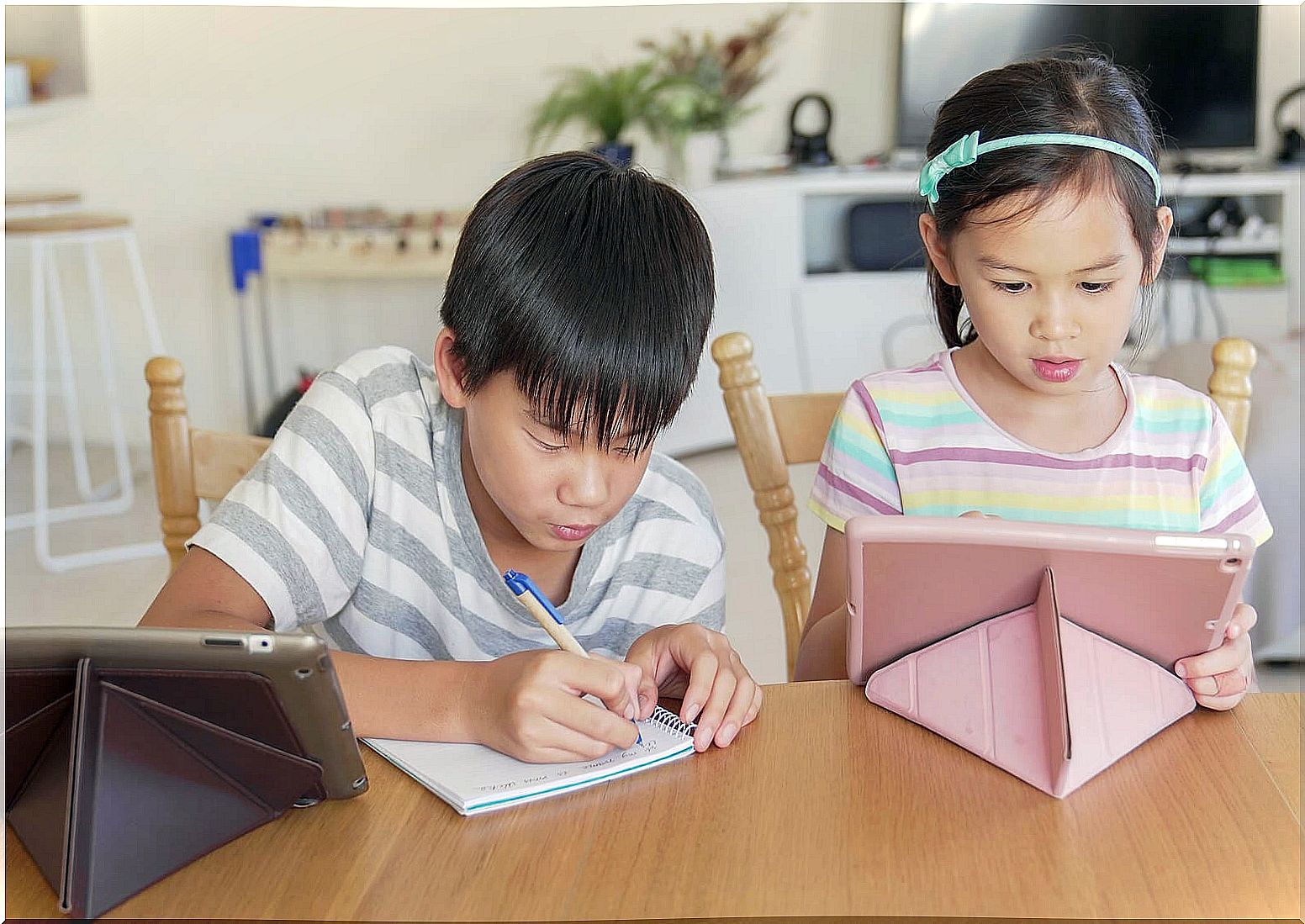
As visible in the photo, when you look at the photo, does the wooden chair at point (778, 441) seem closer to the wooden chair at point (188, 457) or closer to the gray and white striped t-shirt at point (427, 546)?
the gray and white striped t-shirt at point (427, 546)

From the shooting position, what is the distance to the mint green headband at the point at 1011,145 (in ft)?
3.33

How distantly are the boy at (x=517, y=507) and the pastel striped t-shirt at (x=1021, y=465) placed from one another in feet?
0.51

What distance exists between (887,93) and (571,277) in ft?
11.6

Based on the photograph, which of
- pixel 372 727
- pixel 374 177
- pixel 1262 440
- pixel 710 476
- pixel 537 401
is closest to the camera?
pixel 372 727

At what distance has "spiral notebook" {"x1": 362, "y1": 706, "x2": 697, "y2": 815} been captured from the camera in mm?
703

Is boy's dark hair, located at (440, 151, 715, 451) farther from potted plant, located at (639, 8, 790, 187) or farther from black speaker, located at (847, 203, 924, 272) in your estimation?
black speaker, located at (847, 203, 924, 272)

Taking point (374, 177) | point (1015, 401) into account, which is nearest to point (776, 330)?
point (374, 177)

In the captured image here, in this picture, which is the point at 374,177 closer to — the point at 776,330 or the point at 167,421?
the point at 776,330

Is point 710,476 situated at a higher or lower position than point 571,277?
lower

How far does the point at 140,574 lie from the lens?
2971mm

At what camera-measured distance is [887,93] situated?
4156 mm

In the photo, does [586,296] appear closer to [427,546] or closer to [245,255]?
[427,546]

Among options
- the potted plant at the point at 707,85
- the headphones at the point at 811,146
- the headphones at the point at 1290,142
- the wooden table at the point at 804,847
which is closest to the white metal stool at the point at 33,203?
the potted plant at the point at 707,85

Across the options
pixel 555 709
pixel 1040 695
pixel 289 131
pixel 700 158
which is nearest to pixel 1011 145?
pixel 1040 695
